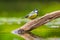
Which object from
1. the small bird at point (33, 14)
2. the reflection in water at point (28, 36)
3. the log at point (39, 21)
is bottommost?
the reflection in water at point (28, 36)

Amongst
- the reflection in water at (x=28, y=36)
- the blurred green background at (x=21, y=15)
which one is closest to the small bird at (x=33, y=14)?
the blurred green background at (x=21, y=15)

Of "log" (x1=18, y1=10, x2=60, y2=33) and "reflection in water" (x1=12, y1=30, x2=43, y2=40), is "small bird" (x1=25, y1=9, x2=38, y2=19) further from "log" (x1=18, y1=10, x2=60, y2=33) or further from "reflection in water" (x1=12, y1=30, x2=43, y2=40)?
"reflection in water" (x1=12, y1=30, x2=43, y2=40)

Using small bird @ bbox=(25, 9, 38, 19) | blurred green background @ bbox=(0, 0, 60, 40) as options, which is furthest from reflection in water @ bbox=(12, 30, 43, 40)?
small bird @ bbox=(25, 9, 38, 19)

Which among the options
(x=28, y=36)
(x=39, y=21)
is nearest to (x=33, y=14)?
(x=39, y=21)

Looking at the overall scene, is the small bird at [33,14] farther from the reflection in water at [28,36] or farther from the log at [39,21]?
the reflection in water at [28,36]

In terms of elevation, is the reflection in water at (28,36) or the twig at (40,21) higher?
the twig at (40,21)

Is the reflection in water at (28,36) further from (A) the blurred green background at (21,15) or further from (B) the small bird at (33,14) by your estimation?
(B) the small bird at (33,14)

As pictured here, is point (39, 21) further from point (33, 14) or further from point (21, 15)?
point (21, 15)

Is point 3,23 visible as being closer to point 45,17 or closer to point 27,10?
point 27,10
